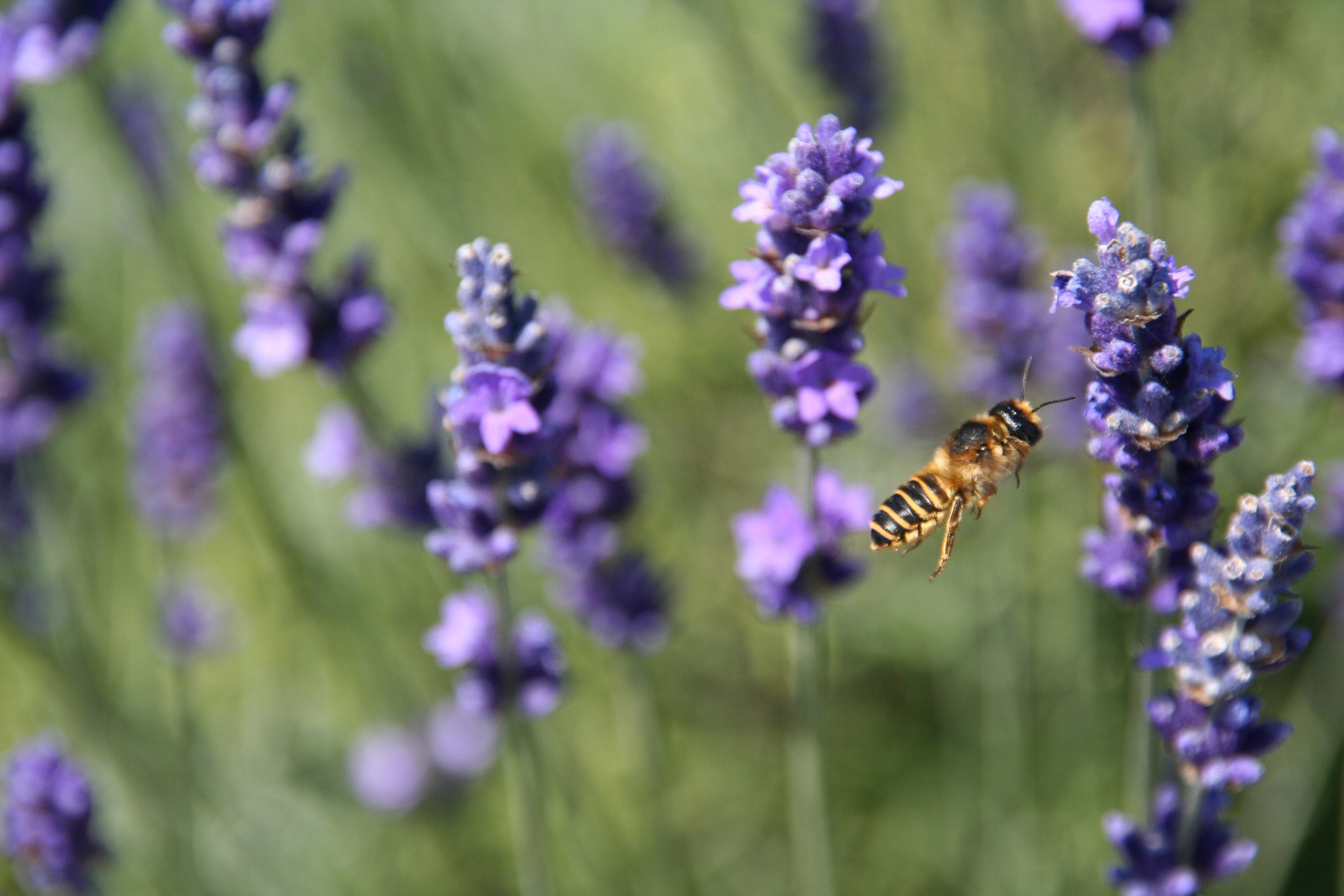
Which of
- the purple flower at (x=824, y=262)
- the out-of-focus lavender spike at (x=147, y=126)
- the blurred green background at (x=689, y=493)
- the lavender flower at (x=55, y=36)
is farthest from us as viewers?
the out-of-focus lavender spike at (x=147, y=126)

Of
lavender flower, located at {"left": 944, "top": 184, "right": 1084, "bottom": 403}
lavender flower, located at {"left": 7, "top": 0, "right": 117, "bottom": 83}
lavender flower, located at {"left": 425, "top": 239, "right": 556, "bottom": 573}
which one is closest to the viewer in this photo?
lavender flower, located at {"left": 425, "top": 239, "right": 556, "bottom": 573}

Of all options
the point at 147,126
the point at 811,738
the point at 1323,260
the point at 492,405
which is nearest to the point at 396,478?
the point at 492,405

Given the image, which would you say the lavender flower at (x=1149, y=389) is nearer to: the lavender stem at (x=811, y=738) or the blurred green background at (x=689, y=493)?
the lavender stem at (x=811, y=738)

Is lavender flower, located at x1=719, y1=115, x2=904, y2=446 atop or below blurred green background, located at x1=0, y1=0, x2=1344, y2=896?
below

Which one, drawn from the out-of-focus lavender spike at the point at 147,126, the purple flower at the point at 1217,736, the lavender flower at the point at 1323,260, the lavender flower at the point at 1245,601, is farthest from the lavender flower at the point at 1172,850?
the out-of-focus lavender spike at the point at 147,126

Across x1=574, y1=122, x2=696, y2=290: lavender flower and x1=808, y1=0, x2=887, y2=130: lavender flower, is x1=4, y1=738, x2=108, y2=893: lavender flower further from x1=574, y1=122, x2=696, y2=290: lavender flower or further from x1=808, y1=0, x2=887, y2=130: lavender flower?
x1=808, y1=0, x2=887, y2=130: lavender flower

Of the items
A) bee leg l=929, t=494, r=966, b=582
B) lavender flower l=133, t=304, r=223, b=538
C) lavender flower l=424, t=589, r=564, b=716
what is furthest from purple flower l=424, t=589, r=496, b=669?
lavender flower l=133, t=304, r=223, b=538

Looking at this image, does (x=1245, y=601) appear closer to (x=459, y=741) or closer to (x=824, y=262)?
(x=824, y=262)
